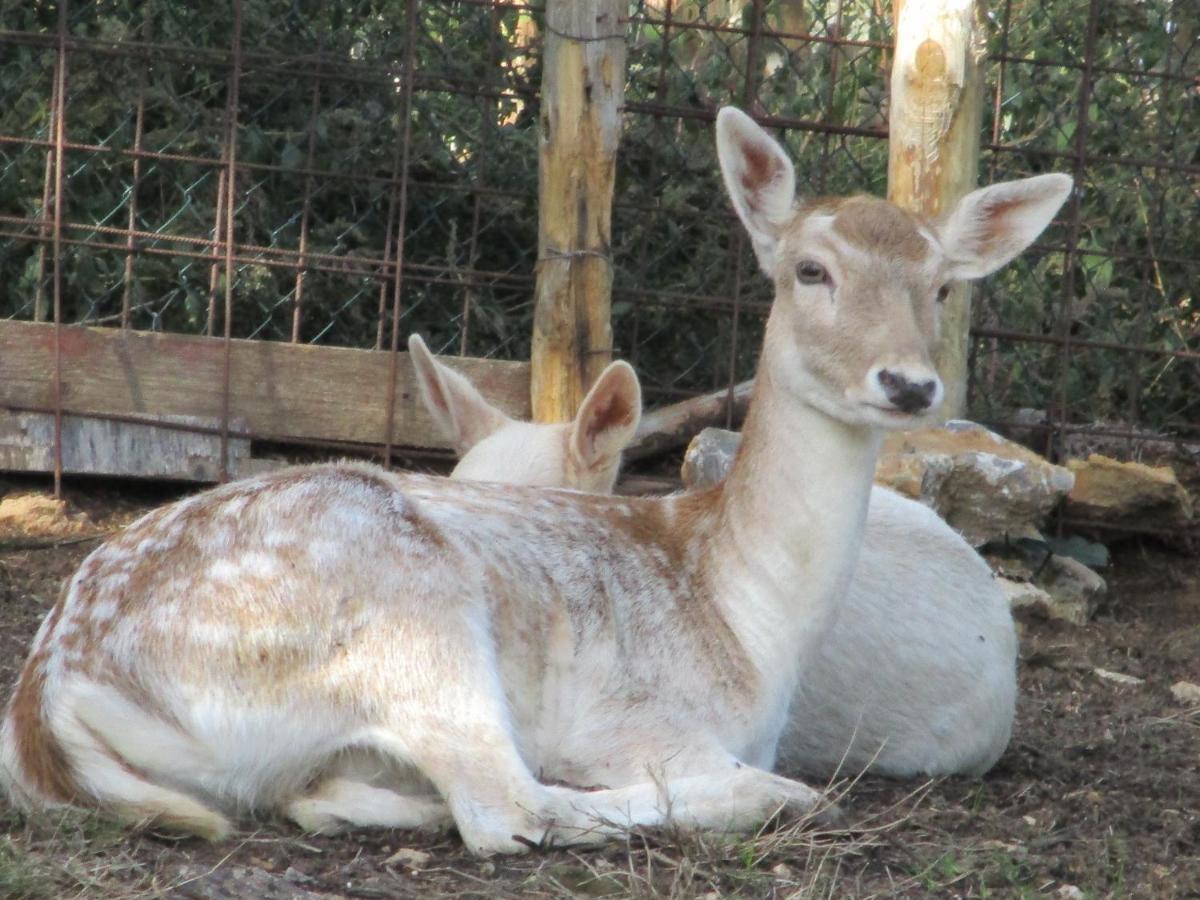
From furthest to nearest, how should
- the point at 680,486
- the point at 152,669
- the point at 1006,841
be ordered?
the point at 680,486
the point at 1006,841
the point at 152,669

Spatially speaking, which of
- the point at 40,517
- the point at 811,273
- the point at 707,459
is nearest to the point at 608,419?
the point at 707,459

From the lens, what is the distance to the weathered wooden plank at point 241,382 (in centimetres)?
757

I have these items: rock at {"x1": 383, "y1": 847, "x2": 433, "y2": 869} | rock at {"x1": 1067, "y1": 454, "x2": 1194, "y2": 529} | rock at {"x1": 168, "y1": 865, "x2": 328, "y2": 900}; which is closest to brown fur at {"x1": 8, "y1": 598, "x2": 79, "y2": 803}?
rock at {"x1": 168, "y1": 865, "x2": 328, "y2": 900}

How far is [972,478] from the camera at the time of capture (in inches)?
288

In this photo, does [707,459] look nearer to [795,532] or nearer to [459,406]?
[459,406]

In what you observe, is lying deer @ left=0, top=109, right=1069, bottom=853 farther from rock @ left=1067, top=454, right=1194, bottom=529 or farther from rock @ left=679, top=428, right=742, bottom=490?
rock @ left=1067, top=454, right=1194, bottom=529

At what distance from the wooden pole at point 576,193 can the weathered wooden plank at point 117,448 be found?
1.41 m

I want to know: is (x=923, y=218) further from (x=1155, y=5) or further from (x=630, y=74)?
(x=1155, y=5)

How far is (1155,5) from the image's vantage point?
29.1 feet

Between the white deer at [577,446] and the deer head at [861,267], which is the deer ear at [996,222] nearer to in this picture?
the deer head at [861,267]

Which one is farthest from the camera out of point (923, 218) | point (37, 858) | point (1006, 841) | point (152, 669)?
point (923, 218)

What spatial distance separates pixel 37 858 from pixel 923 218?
2.58 m

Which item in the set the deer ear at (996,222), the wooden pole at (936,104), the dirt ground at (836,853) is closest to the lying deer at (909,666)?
the dirt ground at (836,853)

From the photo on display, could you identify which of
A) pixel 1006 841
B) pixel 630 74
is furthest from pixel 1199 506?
pixel 1006 841
